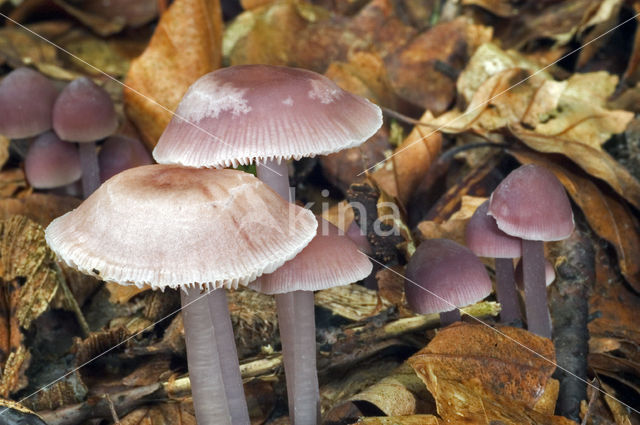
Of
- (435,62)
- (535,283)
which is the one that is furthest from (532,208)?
(435,62)

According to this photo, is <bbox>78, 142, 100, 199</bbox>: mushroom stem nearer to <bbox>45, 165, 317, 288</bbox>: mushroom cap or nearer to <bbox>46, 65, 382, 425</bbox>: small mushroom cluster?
<bbox>46, 65, 382, 425</bbox>: small mushroom cluster

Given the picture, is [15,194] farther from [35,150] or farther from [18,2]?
[18,2]

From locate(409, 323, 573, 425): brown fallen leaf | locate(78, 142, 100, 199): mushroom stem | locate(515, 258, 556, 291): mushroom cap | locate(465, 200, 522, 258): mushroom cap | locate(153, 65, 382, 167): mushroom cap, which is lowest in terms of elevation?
locate(409, 323, 573, 425): brown fallen leaf

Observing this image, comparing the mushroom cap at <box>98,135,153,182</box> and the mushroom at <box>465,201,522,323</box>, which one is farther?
the mushroom cap at <box>98,135,153,182</box>

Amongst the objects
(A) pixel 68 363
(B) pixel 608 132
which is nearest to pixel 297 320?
(A) pixel 68 363

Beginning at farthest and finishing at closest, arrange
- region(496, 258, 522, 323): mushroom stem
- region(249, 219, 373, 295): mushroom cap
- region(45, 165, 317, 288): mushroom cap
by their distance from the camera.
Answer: region(496, 258, 522, 323): mushroom stem, region(249, 219, 373, 295): mushroom cap, region(45, 165, 317, 288): mushroom cap

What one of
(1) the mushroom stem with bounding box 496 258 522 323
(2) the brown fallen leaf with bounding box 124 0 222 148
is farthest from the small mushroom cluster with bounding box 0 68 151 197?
(1) the mushroom stem with bounding box 496 258 522 323
